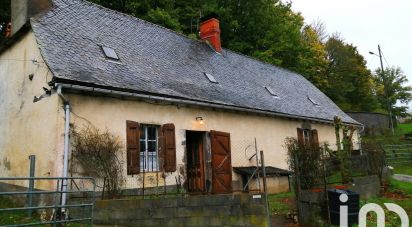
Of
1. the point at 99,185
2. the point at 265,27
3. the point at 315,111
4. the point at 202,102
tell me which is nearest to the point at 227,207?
the point at 99,185

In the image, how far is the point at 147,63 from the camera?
13461 mm

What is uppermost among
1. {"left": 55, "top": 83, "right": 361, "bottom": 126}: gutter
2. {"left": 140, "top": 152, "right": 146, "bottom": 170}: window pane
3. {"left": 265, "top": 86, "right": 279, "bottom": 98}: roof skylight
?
{"left": 265, "top": 86, "right": 279, "bottom": 98}: roof skylight

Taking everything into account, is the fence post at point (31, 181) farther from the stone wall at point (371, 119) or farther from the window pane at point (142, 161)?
the stone wall at point (371, 119)

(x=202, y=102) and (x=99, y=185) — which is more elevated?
(x=202, y=102)

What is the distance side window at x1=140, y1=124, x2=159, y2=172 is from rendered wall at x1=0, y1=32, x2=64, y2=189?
247 cm

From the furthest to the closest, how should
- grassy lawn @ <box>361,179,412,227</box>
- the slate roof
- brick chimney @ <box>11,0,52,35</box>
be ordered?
brick chimney @ <box>11,0,52,35</box>, the slate roof, grassy lawn @ <box>361,179,412,227</box>

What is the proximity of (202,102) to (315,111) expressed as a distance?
964cm

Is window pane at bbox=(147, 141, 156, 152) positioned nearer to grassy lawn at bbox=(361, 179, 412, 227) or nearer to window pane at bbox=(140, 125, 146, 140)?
window pane at bbox=(140, 125, 146, 140)

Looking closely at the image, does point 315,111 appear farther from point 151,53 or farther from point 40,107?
point 40,107

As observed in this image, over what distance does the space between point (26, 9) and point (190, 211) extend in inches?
346

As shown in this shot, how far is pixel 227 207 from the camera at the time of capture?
8000 mm

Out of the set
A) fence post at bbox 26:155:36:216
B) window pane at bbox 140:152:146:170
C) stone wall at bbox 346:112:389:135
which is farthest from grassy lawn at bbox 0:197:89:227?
stone wall at bbox 346:112:389:135

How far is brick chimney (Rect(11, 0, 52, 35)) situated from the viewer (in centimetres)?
1242

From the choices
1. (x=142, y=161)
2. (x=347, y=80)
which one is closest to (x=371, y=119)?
(x=347, y=80)
